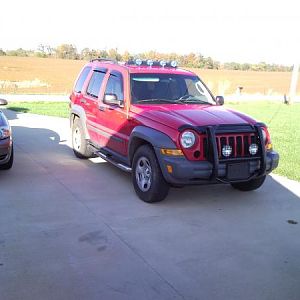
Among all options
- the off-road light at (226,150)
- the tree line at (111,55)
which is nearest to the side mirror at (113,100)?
the off-road light at (226,150)

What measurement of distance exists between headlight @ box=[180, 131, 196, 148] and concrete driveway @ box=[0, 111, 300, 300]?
0.87 meters

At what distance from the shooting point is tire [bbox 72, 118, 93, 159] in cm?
830

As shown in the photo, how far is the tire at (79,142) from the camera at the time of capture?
327 inches

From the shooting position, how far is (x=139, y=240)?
4645mm

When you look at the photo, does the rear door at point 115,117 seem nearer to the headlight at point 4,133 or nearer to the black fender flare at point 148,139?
the black fender flare at point 148,139

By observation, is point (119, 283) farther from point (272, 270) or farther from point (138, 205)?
point (138, 205)

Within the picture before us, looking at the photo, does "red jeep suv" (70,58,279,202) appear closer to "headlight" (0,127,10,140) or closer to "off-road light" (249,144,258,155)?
"off-road light" (249,144,258,155)

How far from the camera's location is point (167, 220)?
532cm

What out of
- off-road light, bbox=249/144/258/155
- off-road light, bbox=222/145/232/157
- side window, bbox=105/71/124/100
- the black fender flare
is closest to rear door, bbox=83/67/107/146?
side window, bbox=105/71/124/100

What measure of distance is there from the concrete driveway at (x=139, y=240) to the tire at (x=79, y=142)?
3.19 feet

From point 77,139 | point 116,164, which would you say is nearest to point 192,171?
point 116,164

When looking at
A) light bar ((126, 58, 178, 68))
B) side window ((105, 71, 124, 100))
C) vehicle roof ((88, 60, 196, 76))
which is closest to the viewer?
side window ((105, 71, 124, 100))

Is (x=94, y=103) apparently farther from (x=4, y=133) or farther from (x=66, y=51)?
(x=66, y=51)

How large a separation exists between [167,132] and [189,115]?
49 cm
